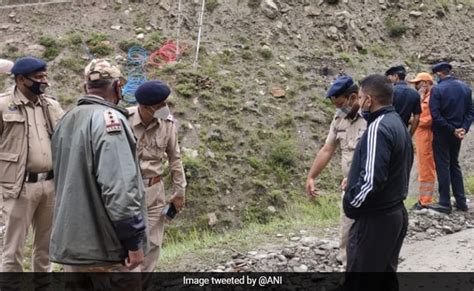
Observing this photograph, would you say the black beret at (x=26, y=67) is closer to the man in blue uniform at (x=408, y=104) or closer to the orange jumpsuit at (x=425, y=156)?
the man in blue uniform at (x=408, y=104)

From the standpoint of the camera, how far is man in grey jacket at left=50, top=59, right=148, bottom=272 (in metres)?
2.68

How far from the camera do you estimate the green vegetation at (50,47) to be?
37.5 feet

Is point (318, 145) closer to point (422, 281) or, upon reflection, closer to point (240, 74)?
point (240, 74)

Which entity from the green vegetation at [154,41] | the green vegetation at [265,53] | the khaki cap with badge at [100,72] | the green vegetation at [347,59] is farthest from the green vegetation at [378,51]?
the khaki cap with badge at [100,72]

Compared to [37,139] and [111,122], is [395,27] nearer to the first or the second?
[37,139]

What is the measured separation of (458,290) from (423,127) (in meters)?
2.64

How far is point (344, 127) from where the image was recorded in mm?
4297

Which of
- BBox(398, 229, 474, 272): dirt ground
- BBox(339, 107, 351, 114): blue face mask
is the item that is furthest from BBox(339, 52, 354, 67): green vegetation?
BBox(339, 107, 351, 114): blue face mask

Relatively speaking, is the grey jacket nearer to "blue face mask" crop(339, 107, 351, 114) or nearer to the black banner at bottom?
the black banner at bottom

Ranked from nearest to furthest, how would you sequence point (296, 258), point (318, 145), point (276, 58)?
point (296, 258) < point (318, 145) < point (276, 58)

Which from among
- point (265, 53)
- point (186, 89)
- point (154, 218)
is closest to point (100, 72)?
point (154, 218)

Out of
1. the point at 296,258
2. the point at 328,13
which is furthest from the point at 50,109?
the point at 328,13

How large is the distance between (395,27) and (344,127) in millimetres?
11037

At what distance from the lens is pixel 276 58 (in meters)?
12.7
